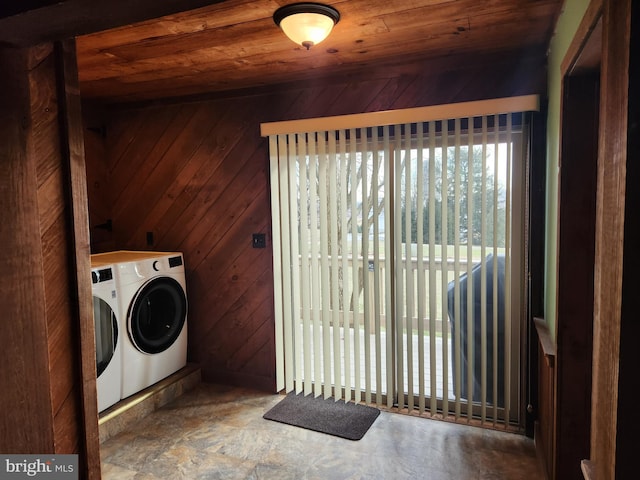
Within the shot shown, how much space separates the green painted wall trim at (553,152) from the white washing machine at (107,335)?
8.08ft

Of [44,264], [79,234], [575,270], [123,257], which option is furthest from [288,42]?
[123,257]

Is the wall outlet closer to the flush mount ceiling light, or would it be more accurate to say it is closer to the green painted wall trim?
the flush mount ceiling light

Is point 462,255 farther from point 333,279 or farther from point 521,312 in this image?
point 333,279

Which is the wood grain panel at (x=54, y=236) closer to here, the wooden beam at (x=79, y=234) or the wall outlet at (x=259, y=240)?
the wooden beam at (x=79, y=234)

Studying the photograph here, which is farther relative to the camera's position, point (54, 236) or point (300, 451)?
point (300, 451)

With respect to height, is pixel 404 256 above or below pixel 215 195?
below

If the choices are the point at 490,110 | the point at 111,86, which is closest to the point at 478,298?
the point at 490,110

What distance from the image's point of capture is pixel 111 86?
2879 millimetres

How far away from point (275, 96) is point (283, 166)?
1.67 feet

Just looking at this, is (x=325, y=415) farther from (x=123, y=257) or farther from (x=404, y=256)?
Answer: (x=123, y=257)

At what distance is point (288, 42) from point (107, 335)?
203 centimetres

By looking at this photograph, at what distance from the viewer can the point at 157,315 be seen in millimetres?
3045

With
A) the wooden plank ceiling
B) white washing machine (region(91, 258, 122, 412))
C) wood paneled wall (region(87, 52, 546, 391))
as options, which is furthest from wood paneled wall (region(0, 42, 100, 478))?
wood paneled wall (region(87, 52, 546, 391))

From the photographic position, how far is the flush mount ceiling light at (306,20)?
1724 millimetres
